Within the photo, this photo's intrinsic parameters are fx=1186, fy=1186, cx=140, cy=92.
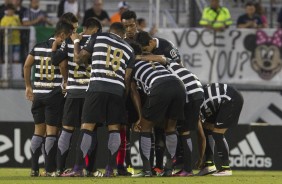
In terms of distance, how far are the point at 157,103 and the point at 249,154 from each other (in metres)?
6.34

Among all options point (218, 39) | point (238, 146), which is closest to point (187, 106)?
point (238, 146)

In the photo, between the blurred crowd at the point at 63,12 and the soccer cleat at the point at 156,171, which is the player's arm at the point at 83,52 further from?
the blurred crowd at the point at 63,12

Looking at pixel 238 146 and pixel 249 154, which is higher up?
pixel 238 146

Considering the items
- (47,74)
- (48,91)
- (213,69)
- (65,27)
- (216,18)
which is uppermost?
(65,27)

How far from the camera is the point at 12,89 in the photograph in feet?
84.5

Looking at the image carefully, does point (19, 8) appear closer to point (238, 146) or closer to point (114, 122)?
point (238, 146)

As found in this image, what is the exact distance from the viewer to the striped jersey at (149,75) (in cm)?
1759

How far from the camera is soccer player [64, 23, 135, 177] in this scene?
672 inches

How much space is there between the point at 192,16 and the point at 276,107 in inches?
114

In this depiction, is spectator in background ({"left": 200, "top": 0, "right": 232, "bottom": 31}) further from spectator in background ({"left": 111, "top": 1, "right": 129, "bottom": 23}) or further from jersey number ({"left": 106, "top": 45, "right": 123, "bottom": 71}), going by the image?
jersey number ({"left": 106, "top": 45, "right": 123, "bottom": 71})

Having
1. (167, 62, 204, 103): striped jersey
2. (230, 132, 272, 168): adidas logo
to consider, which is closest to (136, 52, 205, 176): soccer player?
(167, 62, 204, 103): striped jersey

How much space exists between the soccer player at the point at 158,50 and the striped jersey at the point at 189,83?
0.28 meters

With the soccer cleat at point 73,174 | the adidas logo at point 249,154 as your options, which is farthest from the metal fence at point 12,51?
the soccer cleat at point 73,174

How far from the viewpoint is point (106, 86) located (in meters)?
17.1
